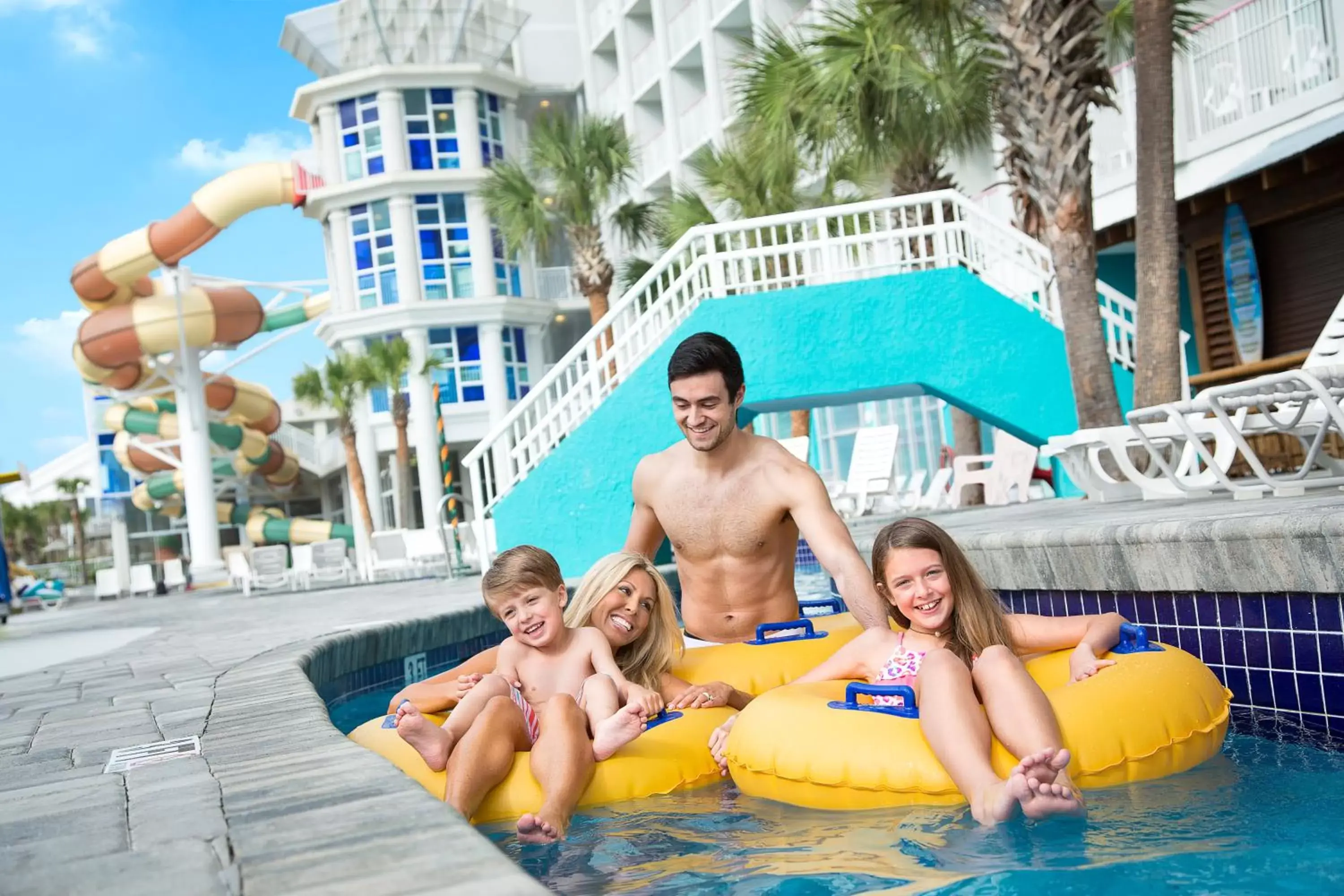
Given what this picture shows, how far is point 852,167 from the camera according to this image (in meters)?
13.3

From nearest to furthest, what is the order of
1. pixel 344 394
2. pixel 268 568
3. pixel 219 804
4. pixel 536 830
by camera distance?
pixel 219 804 → pixel 536 830 → pixel 268 568 → pixel 344 394

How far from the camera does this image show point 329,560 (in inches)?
873

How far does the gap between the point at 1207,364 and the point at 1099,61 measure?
5.83 metres

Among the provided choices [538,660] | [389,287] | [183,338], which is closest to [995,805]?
[538,660]

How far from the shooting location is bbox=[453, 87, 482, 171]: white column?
3434 cm

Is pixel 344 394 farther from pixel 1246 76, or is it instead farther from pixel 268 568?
pixel 1246 76

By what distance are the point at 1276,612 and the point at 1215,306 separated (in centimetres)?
1117

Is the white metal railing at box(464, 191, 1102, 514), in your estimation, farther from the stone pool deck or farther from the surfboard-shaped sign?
the stone pool deck

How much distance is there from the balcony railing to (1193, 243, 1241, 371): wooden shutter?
1.18 metres

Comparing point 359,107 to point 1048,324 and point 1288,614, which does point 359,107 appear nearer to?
point 1048,324

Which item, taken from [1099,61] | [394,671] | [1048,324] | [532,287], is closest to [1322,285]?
[1048,324]

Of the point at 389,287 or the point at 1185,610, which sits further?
the point at 389,287

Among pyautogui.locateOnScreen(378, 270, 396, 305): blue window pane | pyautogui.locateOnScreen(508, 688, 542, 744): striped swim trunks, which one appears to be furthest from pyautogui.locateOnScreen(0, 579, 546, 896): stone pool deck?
pyautogui.locateOnScreen(378, 270, 396, 305): blue window pane

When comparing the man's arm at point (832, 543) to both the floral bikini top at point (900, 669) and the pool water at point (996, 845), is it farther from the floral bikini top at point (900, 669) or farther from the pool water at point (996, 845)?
the pool water at point (996, 845)
